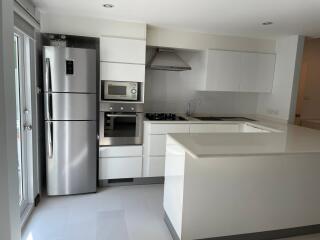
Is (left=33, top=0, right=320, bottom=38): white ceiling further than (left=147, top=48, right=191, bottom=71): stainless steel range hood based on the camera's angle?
No

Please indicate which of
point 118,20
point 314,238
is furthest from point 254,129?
point 118,20

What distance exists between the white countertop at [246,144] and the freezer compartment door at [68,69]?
4.41 ft

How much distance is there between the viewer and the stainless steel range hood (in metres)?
3.52

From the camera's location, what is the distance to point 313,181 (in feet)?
7.66

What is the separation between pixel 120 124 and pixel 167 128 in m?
0.68

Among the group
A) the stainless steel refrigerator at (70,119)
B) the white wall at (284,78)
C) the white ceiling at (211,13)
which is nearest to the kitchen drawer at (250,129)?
the white wall at (284,78)

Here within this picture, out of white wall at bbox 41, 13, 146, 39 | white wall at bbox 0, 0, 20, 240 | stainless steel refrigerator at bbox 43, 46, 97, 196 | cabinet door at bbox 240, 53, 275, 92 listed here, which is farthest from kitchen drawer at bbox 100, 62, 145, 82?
white wall at bbox 0, 0, 20, 240

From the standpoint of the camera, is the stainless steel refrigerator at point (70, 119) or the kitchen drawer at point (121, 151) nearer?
the stainless steel refrigerator at point (70, 119)

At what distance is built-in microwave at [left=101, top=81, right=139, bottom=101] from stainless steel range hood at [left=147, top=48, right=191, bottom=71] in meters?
0.43

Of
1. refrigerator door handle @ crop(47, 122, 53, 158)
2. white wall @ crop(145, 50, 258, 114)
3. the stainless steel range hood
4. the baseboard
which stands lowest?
the baseboard

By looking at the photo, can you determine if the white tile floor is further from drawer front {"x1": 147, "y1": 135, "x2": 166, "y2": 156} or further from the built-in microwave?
the built-in microwave

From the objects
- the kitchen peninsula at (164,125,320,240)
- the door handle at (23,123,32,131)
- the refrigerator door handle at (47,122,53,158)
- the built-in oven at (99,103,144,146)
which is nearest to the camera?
the kitchen peninsula at (164,125,320,240)

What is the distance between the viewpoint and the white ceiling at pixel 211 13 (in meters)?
2.39

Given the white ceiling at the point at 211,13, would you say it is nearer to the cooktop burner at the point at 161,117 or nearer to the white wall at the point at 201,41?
the white wall at the point at 201,41
